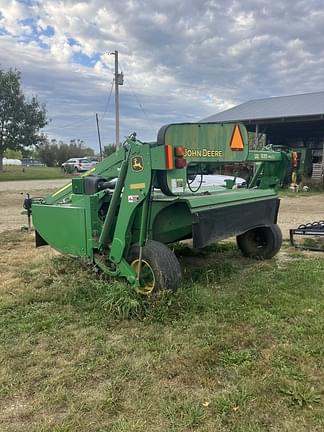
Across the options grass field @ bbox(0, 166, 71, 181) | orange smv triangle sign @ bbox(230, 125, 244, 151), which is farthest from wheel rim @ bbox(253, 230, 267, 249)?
grass field @ bbox(0, 166, 71, 181)

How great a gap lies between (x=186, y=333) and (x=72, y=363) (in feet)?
2.88

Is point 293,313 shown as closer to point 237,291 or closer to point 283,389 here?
point 237,291

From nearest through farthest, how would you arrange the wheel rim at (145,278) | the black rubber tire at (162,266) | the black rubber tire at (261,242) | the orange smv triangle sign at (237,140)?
1. the black rubber tire at (162,266)
2. the wheel rim at (145,278)
3. the orange smv triangle sign at (237,140)
4. the black rubber tire at (261,242)

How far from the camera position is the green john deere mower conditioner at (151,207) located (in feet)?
12.0

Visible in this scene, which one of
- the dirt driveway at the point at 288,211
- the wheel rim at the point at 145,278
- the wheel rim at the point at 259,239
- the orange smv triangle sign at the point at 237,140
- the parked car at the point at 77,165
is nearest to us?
→ the wheel rim at the point at 145,278

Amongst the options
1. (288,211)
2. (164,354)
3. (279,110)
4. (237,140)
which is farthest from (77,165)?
(164,354)

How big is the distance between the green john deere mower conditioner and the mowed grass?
28cm

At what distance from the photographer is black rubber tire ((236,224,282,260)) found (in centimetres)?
541

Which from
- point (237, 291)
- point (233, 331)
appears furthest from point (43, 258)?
point (233, 331)

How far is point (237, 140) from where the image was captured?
4.18 metres

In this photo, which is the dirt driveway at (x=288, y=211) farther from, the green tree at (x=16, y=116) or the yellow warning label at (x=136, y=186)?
the green tree at (x=16, y=116)

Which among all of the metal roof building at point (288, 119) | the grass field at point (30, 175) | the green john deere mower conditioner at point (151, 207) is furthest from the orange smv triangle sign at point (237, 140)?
the grass field at point (30, 175)

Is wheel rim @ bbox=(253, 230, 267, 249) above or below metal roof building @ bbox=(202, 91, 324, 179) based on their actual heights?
below

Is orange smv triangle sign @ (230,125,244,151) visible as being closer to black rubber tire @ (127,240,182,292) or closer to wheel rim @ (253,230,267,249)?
black rubber tire @ (127,240,182,292)
